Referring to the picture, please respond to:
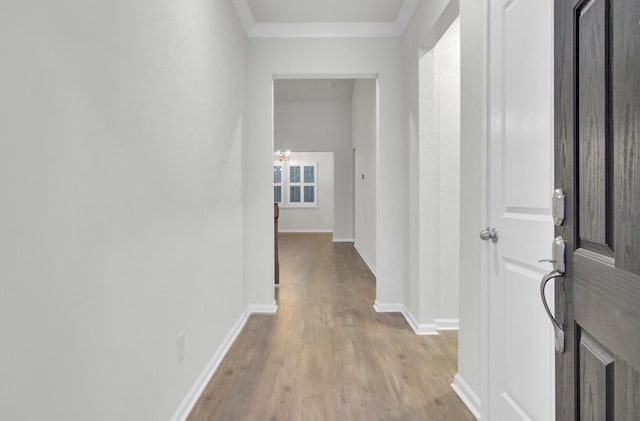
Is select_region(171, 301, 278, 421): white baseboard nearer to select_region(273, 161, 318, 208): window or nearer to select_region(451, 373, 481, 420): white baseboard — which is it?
select_region(451, 373, 481, 420): white baseboard

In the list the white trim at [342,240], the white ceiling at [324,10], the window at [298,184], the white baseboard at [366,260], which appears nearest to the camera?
the white ceiling at [324,10]

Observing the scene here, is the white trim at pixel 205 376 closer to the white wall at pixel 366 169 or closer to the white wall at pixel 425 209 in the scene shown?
the white wall at pixel 425 209

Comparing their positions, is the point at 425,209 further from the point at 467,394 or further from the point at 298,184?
the point at 298,184

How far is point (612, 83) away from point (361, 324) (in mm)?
2785

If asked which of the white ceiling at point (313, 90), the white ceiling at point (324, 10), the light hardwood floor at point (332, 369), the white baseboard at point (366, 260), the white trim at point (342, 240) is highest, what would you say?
the white ceiling at point (313, 90)

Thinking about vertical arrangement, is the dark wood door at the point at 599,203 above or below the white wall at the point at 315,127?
below

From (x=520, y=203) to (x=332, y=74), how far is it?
248 centimetres

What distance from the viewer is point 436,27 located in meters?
2.59

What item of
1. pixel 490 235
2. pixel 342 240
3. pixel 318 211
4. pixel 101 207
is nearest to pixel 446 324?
pixel 490 235

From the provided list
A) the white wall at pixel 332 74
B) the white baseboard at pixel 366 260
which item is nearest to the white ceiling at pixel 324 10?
the white wall at pixel 332 74

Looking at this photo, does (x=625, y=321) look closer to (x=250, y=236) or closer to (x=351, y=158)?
(x=250, y=236)

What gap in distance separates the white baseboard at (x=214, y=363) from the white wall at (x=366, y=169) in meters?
2.19

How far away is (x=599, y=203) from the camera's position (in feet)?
2.20

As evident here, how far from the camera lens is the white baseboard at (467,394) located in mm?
1837
